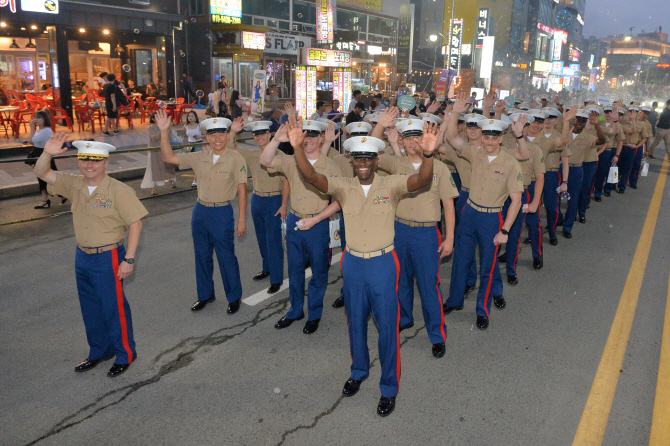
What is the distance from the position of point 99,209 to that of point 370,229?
7.61 feet

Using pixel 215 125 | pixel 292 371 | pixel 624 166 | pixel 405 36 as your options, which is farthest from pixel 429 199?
pixel 405 36

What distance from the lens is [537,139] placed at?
7988mm

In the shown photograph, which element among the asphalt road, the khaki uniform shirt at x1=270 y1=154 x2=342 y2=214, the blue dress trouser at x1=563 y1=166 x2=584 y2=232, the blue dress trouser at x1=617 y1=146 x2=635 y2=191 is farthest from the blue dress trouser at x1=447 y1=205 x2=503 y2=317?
the blue dress trouser at x1=617 y1=146 x2=635 y2=191

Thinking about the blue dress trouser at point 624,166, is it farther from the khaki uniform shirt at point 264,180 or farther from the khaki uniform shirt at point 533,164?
the khaki uniform shirt at point 264,180

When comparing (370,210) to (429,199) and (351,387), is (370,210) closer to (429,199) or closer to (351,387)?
(429,199)

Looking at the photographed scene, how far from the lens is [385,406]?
13.6 ft

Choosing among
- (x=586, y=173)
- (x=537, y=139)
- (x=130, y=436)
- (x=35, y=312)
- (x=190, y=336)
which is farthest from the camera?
(x=586, y=173)

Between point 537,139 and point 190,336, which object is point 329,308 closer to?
point 190,336

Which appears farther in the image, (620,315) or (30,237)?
(30,237)

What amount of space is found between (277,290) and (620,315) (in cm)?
421

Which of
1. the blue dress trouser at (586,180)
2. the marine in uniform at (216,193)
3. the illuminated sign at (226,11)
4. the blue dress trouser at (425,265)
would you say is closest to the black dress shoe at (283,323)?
the marine in uniform at (216,193)

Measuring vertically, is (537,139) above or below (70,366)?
above

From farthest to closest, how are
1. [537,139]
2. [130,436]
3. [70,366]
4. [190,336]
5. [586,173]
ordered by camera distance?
[586,173], [537,139], [190,336], [70,366], [130,436]

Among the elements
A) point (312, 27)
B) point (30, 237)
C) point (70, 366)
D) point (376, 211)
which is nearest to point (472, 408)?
point (376, 211)
